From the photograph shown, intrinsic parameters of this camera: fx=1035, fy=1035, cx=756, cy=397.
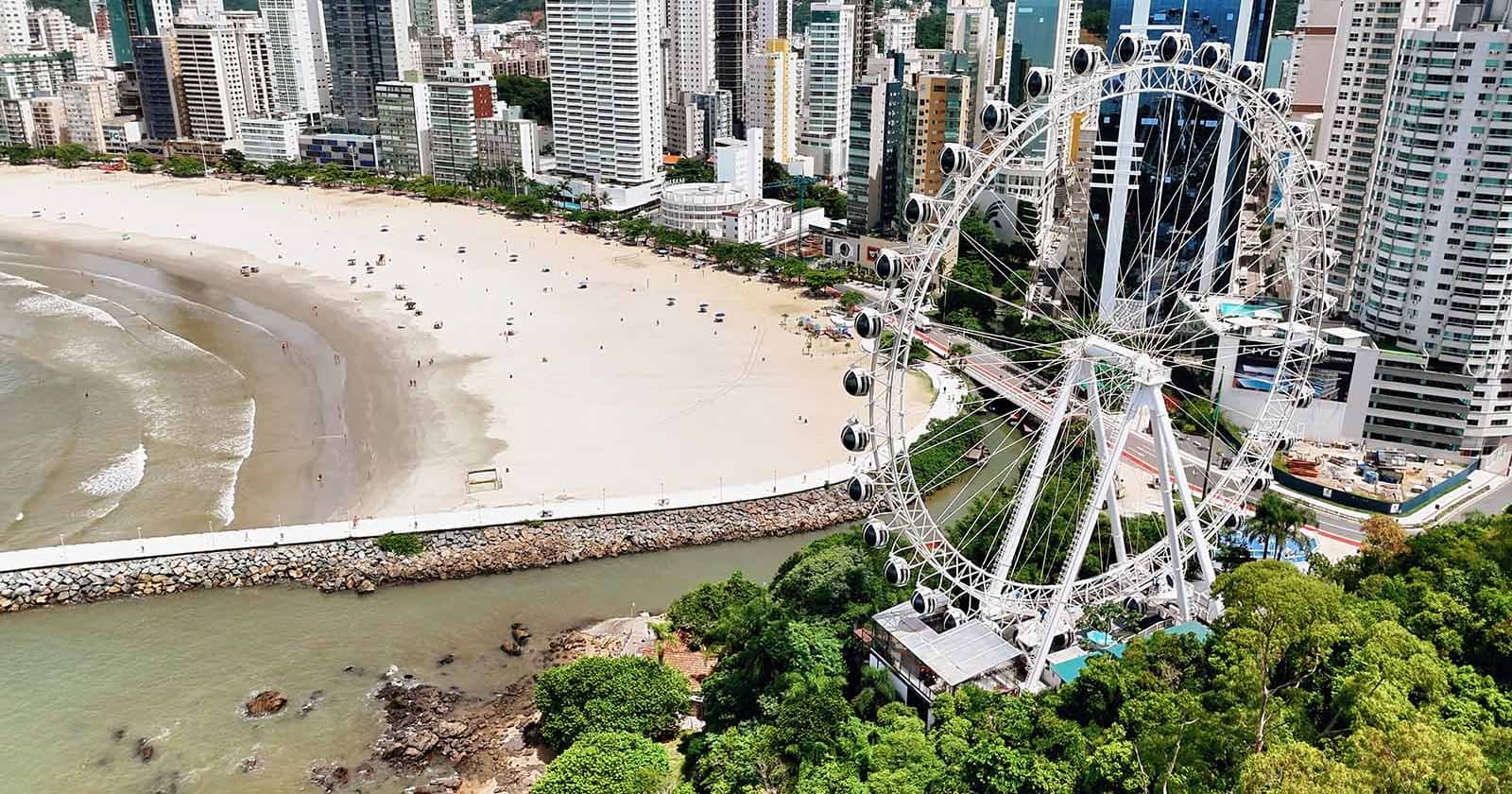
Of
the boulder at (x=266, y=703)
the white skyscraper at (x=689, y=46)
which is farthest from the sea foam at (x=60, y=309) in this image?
the white skyscraper at (x=689, y=46)

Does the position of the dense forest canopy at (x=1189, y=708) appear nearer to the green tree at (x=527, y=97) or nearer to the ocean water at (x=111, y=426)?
the ocean water at (x=111, y=426)

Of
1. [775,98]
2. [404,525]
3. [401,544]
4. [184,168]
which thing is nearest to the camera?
[401,544]

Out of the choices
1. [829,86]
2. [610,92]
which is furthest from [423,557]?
[829,86]

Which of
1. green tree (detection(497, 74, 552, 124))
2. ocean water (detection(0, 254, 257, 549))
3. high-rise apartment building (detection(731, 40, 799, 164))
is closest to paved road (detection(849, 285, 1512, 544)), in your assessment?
ocean water (detection(0, 254, 257, 549))

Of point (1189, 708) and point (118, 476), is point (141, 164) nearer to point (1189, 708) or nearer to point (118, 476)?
point (118, 476)

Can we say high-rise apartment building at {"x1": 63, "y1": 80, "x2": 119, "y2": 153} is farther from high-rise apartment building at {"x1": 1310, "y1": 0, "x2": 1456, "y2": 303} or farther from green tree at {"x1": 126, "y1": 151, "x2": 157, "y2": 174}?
high-rise apartment building at {"x1": 1310, "y1": 0, "x2": 1456, "y2": 303}

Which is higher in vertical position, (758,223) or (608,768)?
(758,223)
